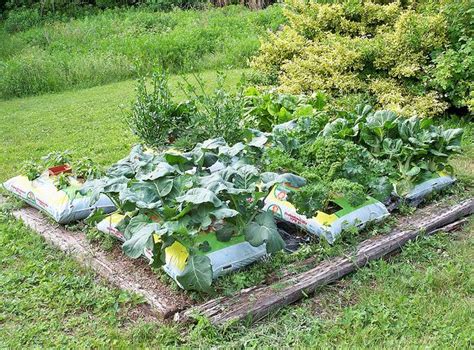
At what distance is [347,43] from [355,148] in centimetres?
A: 323

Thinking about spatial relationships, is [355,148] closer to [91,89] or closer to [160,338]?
[160,338]

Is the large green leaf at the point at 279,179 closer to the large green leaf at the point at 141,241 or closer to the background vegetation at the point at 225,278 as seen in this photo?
the background vegetation at the point at 225,278

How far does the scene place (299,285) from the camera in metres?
3.21

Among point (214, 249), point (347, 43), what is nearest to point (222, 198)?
point (214, 249)

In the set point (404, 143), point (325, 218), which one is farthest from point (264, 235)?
point (404, 143)

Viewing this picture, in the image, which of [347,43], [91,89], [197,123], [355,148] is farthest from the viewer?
[91,89]

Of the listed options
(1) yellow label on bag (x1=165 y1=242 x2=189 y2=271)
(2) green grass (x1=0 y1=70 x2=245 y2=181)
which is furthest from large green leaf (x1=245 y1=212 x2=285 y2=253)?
(2) green grass (x1=0 y1=70 x2=245 y2=181)

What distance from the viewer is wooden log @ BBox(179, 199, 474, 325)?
2967 millimetres

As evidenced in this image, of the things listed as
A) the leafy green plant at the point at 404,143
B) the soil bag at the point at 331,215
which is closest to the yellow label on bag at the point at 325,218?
the soil bag at the point at 331,215

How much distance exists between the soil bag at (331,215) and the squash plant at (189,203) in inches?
10.6

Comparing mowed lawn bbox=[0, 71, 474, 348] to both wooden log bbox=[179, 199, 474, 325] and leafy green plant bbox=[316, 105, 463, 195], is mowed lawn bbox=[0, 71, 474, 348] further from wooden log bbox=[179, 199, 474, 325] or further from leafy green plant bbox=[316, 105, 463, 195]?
leafy green plant bbox=[316, 105, 463, 195]

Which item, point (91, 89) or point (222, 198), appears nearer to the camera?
point (222, 198)

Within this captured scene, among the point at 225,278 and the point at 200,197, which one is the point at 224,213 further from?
the point at 225,278

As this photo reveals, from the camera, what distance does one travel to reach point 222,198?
11.0 ft
